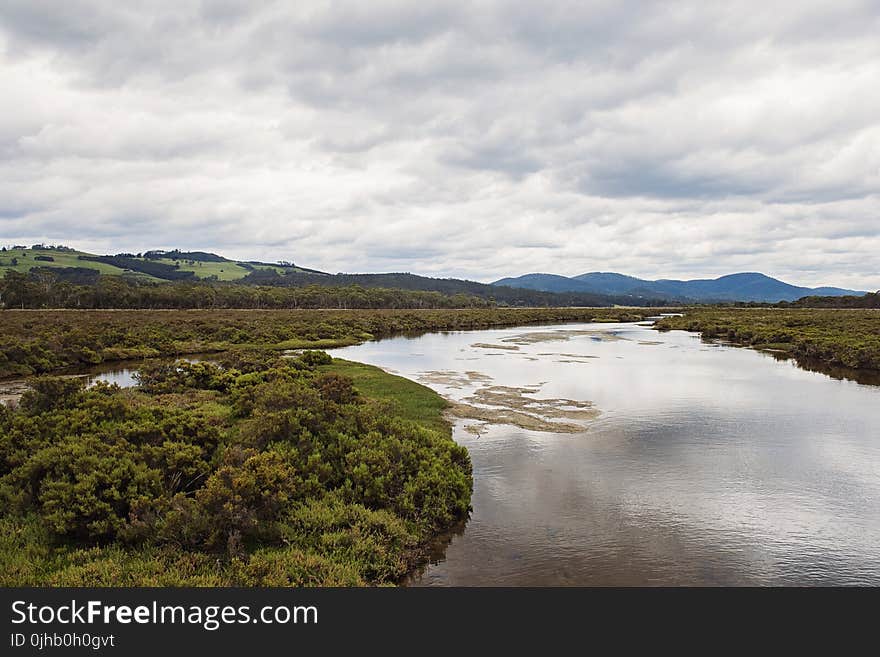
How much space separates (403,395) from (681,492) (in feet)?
48.8

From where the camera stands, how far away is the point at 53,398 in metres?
15.8

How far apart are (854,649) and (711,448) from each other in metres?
12.9

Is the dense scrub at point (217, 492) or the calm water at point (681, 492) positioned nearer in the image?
the dense scrub at point (217, 492)

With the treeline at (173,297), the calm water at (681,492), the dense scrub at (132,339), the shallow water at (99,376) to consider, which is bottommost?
the calm water at (681,492)

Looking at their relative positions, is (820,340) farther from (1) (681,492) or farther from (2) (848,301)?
(2) (848,301)

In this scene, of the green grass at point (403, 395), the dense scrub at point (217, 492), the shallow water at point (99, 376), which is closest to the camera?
the dense scrub at point (217, 492)

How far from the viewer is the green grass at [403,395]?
22.6 m

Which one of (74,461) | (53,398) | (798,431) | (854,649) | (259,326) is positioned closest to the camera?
(854,649)

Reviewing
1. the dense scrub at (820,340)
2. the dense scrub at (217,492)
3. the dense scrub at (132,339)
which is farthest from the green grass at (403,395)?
the dense scrub at (820,340)

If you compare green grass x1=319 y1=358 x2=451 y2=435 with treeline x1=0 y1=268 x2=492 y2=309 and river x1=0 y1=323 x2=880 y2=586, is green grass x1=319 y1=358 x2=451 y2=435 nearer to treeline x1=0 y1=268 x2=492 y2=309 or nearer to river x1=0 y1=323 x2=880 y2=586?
river x1=0 y1=323 x2=880 y2=586

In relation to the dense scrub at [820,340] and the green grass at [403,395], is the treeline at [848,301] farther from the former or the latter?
the green grass at [403,395]

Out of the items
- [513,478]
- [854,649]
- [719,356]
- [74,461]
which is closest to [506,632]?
[854,649]

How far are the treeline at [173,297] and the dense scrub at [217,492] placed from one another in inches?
4774

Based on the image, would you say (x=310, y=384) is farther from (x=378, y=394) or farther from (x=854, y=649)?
(x=854, y=649)
